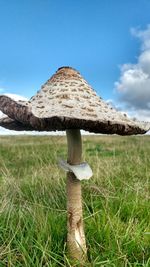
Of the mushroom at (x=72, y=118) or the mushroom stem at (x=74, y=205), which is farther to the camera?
the mushroom stem at (x=74, y=205)

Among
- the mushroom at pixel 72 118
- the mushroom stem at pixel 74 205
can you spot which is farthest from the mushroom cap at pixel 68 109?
the mushroom stem at pixel 74 205

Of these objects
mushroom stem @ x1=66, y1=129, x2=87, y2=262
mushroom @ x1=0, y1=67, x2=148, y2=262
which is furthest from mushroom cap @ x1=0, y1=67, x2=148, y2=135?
mushroom stem @ x1=66, y1=129, x2=87, y2=262

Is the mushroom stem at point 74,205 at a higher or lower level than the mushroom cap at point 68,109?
lower

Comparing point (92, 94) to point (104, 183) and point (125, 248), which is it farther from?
point (104, 183)

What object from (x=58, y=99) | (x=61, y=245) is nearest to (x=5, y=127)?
(x=58, y=99)

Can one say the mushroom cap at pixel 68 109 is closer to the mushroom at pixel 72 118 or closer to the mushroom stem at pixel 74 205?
the mushroom at pixel 72 118

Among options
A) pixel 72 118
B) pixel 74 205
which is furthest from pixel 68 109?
pixel 74 205

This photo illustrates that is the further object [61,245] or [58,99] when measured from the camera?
[61,245]
